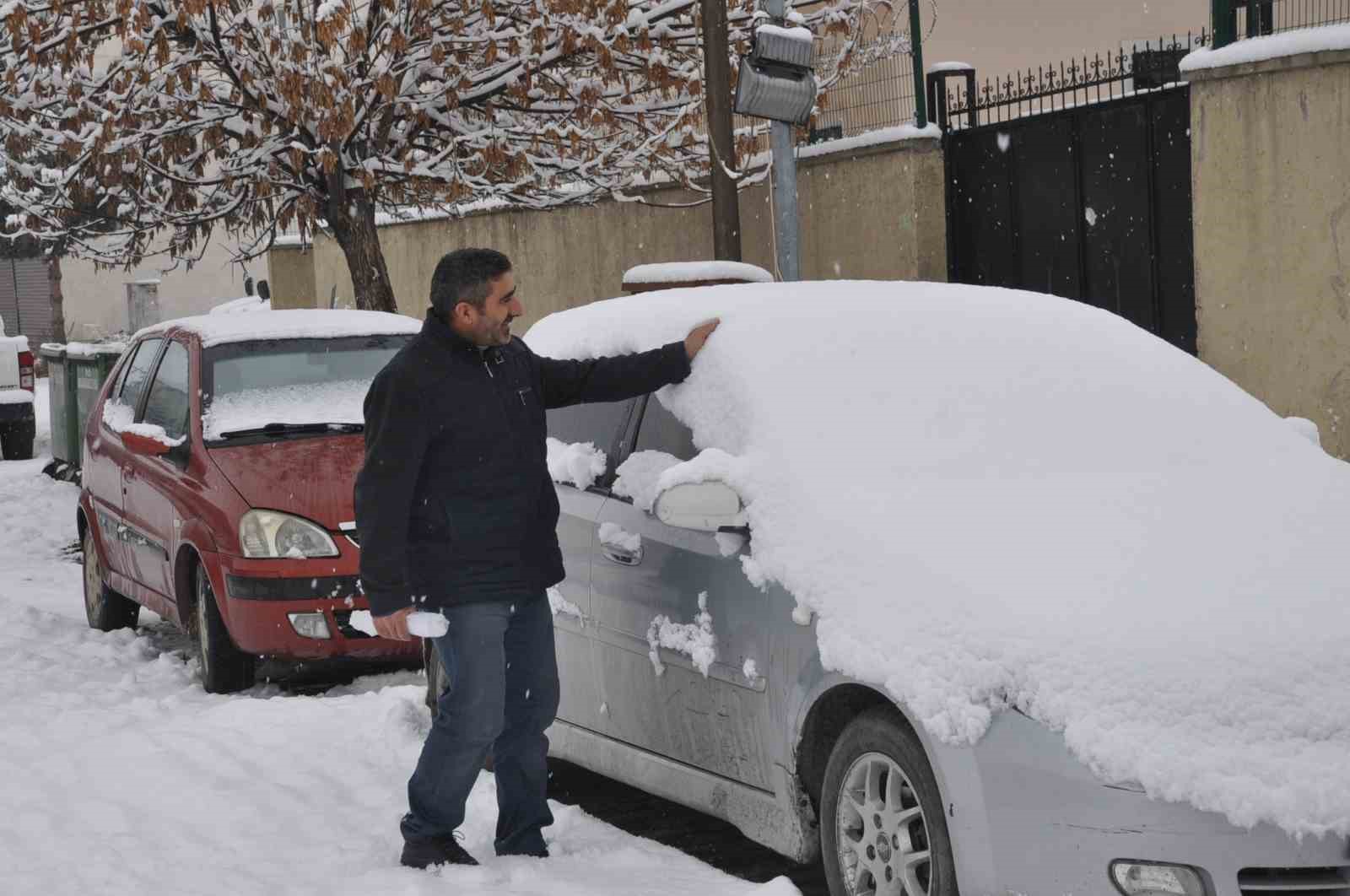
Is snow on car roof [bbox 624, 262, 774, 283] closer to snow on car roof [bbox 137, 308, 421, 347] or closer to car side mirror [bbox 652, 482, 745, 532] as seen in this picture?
snow on car roof [bbox 137, 308, 421, 347]

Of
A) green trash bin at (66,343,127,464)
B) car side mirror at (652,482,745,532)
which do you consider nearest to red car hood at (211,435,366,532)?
car side mirror at (652,482,745,532)

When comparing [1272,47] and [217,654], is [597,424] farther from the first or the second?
[1272,47]

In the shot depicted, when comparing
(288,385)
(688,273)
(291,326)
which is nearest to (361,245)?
(688,273)

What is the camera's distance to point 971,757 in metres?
3.88

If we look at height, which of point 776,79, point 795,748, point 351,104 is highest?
point 351,104

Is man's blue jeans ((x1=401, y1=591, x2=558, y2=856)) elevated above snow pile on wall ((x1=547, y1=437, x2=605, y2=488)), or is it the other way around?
snow pile on wall ((x1=547, y1=437, x2=605, y2=488))

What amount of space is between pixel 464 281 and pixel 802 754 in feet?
5.05

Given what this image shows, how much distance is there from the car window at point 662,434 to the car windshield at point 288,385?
10.1ft

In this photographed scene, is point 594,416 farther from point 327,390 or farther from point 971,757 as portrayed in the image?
point 327,390

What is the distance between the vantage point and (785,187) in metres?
11.8

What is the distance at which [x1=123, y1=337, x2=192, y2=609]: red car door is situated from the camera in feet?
26.7

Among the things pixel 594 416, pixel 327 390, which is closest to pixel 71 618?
pixel 327 390

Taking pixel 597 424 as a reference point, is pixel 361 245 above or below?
above

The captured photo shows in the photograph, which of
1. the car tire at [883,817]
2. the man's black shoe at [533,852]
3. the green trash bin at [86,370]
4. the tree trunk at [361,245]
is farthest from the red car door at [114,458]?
the green trash bin at [86,370]
